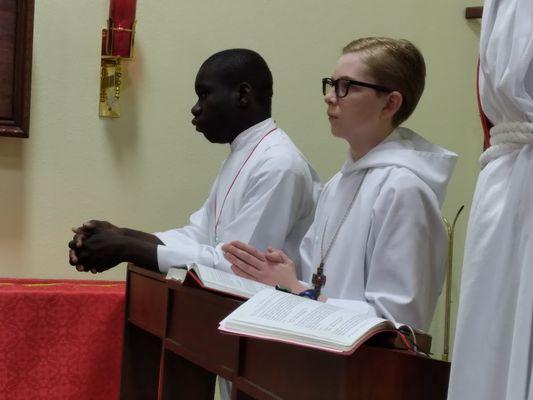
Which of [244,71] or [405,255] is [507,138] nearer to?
[405,255]

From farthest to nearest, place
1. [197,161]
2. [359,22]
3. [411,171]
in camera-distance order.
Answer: [359,22] → [197,161] → [411,171]

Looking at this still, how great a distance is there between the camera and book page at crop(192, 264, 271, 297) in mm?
2010

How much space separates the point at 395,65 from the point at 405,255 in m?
0.59

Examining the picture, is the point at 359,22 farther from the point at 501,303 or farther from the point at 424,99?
the point at 501,303

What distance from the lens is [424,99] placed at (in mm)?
4832

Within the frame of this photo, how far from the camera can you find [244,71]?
3205 mm

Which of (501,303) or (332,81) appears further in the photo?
(332,81)

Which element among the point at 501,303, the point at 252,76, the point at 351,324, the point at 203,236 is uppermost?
the point at 252,76

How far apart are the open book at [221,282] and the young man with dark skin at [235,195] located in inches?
23.2

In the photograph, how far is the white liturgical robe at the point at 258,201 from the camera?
9.45 ft

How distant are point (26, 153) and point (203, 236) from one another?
1107 millimetres

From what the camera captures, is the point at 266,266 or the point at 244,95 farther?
the point at 244,95

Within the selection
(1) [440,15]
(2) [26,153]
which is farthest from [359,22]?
(2) [26,153]

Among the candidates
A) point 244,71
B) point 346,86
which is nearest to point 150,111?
point 244,71
